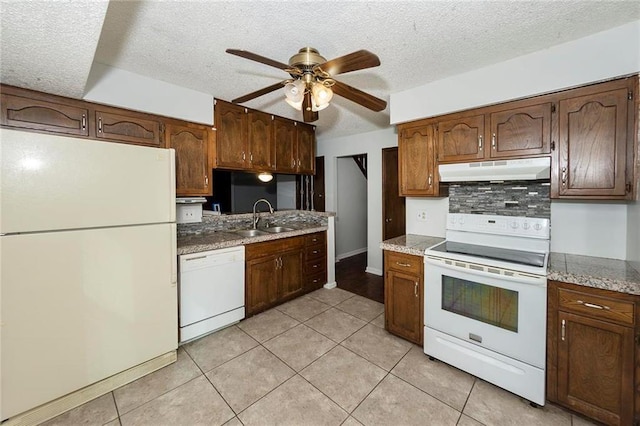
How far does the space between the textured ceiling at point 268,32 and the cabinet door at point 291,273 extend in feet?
6.78

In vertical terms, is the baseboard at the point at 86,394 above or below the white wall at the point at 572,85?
below

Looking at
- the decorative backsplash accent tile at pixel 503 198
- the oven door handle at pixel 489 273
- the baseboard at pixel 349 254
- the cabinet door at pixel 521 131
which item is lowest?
the baseboard at pixel 349 254

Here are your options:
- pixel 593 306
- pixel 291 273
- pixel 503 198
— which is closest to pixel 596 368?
pixel 593 306

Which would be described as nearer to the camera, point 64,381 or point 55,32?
point 55,32

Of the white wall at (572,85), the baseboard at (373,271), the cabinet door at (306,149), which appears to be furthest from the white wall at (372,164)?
the white wall at (572,85)

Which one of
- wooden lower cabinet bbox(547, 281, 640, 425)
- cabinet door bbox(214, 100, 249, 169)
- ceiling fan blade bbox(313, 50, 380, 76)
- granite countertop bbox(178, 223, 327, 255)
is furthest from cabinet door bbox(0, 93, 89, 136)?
wooden lower cabinet bbox(547, 281, 640, 425)

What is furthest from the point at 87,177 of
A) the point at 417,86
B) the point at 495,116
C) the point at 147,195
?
the point at 495,116

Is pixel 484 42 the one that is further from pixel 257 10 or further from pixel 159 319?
pixel 159 319

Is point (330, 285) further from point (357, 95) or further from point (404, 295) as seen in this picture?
point (357, 95)

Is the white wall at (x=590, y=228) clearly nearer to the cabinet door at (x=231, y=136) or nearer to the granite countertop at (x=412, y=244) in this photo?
the granite countertop at (x=412, y=244)

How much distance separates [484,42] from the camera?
5.84ft

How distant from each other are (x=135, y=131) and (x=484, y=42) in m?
2.97

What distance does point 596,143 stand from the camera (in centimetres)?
176

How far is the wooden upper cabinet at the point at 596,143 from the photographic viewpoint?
1.67m
